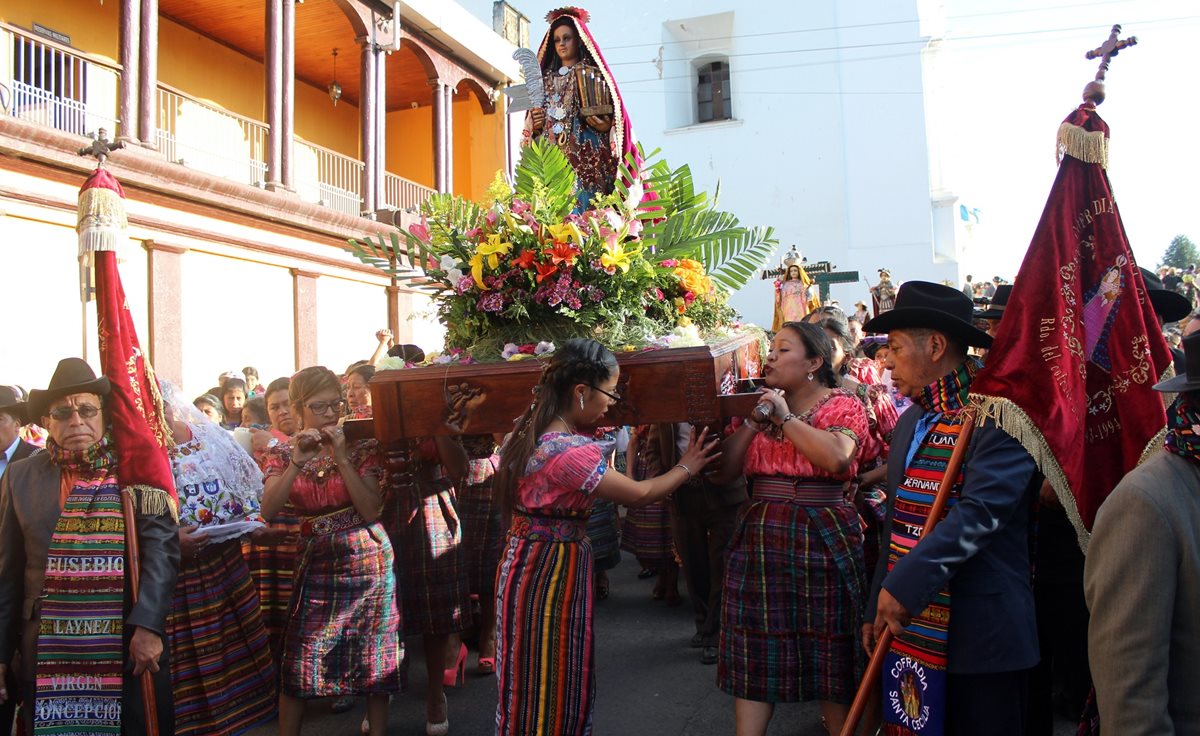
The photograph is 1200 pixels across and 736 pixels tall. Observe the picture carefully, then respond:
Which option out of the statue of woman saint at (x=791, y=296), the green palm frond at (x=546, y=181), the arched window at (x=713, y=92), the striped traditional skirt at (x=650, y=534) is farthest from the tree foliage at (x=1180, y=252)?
the green palm frond at (x=546, y=181)

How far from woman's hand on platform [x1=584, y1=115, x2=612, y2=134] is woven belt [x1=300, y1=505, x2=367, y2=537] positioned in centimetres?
221

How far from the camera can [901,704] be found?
2.75 meters

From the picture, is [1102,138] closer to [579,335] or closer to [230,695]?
[579,335]

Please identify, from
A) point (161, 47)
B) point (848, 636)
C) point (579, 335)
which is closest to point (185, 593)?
point (579, 335)

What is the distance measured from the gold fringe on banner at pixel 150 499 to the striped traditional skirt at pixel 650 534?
147 inches

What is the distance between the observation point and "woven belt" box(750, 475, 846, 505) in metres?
3.52

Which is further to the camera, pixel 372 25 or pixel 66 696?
pixel 372 25

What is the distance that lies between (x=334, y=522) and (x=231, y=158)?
9897 mm

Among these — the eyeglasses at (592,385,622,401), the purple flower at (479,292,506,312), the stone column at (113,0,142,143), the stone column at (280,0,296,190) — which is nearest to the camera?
the eyeglasses at (592,385,622,401)

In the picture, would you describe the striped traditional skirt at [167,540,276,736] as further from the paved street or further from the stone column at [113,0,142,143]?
the stone column at [113,0,142,143]

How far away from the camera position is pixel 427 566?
446cm

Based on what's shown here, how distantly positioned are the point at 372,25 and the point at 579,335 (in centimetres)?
1257

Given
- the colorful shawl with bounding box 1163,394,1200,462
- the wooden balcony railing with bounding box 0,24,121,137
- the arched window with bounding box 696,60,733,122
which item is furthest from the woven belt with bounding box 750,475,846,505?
the arched window with bounding box 696,60,733,122

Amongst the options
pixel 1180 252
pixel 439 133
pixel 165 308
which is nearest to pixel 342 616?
pixel 165 308
